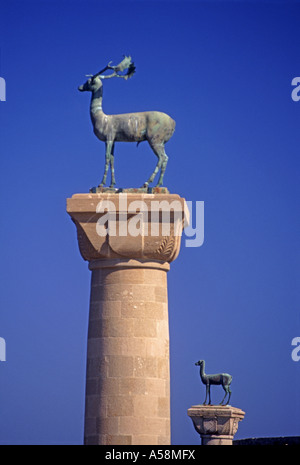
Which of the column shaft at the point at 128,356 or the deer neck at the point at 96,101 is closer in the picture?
the column shaft at the point at 128,356

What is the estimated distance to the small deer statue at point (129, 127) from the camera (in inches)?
839

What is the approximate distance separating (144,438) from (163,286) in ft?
→ 10.2

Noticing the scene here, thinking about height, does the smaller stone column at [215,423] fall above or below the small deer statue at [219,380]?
below

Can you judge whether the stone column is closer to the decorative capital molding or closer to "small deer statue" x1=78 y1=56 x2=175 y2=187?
the decorative capital molding

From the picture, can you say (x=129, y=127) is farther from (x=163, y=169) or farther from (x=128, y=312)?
(x=128, y=312)

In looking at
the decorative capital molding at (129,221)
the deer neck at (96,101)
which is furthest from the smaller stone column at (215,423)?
the deer neck at (96,101)

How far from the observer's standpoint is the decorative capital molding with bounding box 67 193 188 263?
20.3 m

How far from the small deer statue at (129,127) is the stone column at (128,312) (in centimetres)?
111

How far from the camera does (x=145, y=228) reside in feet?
66.7

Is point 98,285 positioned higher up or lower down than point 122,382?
higher up

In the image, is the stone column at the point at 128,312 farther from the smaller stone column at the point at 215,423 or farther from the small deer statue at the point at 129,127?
the smaller stone column at the point at 215,423

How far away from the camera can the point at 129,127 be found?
2136cm
